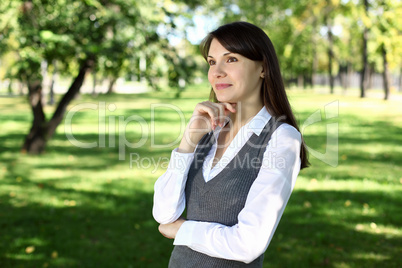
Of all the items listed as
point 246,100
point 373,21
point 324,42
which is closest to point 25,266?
point 246,100

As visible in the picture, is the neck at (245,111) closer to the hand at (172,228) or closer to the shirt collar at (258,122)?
the shirt collar at (258,122)

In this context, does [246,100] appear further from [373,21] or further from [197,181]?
[373,21]

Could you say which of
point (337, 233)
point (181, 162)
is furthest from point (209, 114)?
point (337, 233)

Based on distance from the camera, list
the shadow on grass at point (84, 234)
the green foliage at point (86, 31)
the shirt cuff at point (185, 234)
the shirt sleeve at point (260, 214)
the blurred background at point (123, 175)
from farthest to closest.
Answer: the green foliage at point (86, 31), the blurred background at point (123, 175), the shadow on grass at point (84, 234), the shirt cuff at point (185, 234), the shirt sleeve at point (260, 214)

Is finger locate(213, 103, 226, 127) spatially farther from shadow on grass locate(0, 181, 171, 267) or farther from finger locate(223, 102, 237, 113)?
shadow on grass locate(0, 181, 171, 267)

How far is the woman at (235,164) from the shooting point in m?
1.71

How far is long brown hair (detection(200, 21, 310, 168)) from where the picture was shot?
1.91 m

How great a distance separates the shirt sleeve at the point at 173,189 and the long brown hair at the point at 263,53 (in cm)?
49

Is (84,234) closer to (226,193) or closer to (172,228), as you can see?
(172,228)

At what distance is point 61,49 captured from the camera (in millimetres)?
6844

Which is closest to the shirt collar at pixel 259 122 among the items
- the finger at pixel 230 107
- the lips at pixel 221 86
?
the finger at pixel 230 107

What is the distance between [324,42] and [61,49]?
136 feet

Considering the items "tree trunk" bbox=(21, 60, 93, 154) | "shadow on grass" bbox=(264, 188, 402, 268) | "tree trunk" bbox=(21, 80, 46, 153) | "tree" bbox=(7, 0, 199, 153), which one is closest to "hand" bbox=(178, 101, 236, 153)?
"shadow on grass" bbox=(264, 188, 402, 268)

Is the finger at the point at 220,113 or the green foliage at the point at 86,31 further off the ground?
the green foliage at the point at 86,31
